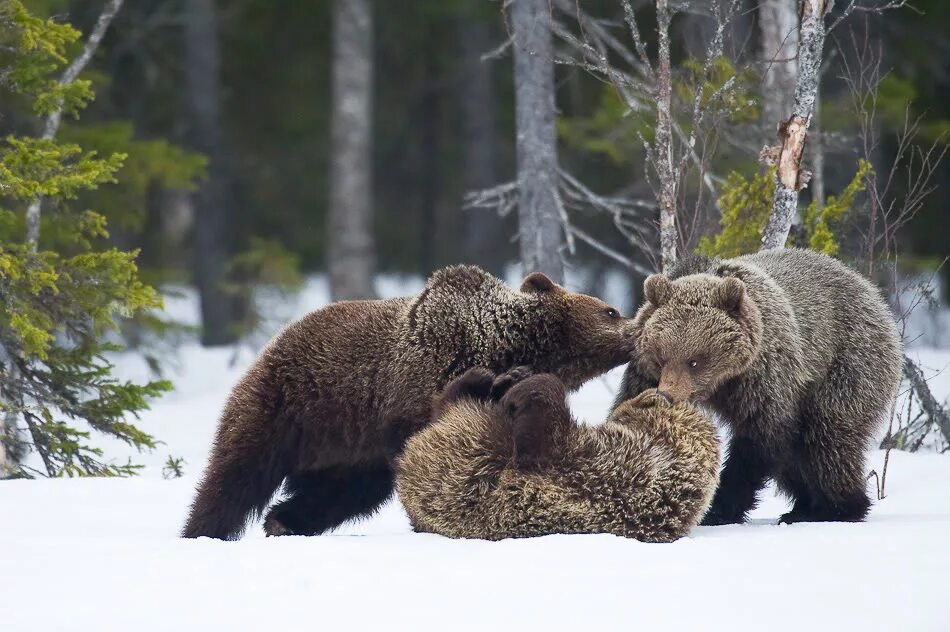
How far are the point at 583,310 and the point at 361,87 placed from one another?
12.4m

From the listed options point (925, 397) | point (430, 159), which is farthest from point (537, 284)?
point (430, 159)

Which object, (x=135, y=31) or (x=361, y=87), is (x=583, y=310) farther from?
(x=135, y=31)

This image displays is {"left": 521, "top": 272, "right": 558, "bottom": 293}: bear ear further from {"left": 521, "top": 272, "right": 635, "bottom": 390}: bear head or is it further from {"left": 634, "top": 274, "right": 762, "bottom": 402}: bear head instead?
{"left": 634, "top": 274, "right": 762, "bottom": 402}: bear head

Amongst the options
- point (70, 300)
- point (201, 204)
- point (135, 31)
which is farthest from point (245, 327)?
point (70, 300)

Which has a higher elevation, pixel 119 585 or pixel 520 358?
pixel 520 358

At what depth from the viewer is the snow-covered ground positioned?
13.5 ft

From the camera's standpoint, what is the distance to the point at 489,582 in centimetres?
443

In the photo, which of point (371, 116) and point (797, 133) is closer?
point (797, 133)

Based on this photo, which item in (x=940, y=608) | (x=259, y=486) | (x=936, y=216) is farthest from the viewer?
(x=936, y=216)

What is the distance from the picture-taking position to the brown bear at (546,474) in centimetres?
516

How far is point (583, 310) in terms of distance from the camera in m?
6.28

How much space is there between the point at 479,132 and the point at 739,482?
1551 centimetres

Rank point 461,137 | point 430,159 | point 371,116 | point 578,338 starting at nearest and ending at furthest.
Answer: point 578,338 → point 371,116 → point 430,159 → point 461,137

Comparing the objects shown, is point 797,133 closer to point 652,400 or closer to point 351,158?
point 652,400
